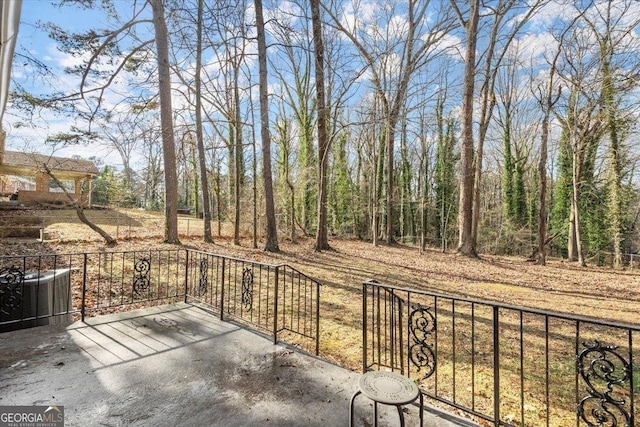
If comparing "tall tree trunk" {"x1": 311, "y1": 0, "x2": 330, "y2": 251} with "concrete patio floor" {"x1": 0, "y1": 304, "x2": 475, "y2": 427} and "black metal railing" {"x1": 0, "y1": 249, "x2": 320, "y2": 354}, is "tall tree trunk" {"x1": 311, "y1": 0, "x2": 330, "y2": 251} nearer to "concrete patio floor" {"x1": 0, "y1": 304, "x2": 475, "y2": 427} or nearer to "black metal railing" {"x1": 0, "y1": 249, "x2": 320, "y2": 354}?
"black metal railing" {"x1": 0, "y1": 249, "x2": 320, "y2": 354}

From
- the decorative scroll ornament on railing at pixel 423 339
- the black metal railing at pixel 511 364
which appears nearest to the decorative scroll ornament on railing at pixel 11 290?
the black metal railing at pixel 511 364

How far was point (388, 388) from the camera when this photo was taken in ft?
6.54

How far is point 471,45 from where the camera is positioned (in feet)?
37.7

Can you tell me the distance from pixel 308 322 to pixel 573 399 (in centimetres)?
333

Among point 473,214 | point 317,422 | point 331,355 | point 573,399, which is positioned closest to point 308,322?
point 331,355

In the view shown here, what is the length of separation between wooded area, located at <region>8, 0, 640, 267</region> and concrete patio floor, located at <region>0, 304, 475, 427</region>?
4.68m

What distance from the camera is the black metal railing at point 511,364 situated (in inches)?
84.7

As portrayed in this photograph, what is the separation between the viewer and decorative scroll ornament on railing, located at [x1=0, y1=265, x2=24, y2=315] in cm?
358

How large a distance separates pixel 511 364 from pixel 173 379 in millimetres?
3879

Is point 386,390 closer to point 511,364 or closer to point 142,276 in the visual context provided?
point 511,364

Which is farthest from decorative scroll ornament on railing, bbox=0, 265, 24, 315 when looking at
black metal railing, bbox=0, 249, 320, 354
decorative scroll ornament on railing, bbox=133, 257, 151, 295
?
decorative scroll ornament on railing, bbox=133, 257, 151, 295

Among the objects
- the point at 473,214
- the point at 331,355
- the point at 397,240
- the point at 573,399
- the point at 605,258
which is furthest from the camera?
the point at 397,240

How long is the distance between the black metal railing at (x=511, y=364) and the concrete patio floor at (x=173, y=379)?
0.57 meters

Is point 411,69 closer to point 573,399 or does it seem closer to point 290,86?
point 573,399
